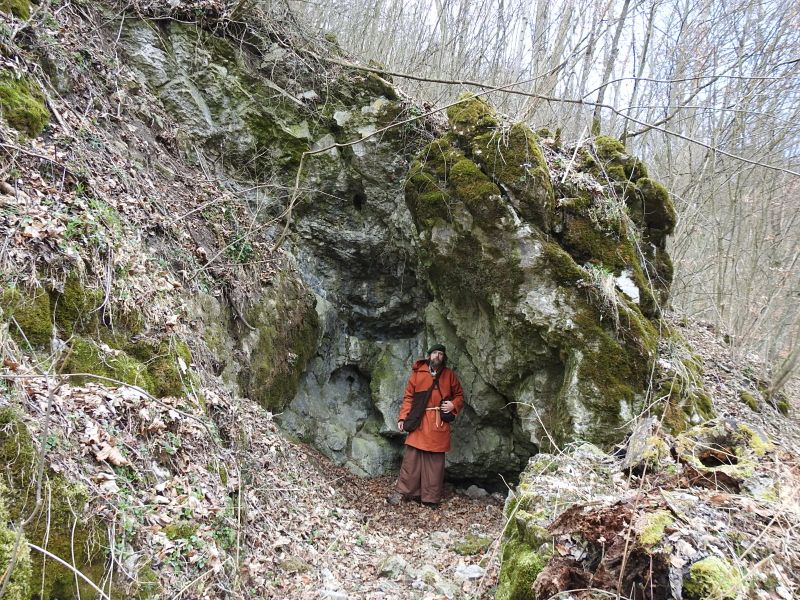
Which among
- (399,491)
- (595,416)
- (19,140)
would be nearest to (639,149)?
(595,416)

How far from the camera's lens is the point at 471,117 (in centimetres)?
624

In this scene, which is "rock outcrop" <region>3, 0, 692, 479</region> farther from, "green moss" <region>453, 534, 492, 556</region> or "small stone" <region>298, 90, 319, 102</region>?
"green moss" <region>453, 534, 492, 556</region>

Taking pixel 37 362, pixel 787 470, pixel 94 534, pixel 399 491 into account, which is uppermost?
pixel 787 470

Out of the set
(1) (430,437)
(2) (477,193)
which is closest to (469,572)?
(1) (430,437)

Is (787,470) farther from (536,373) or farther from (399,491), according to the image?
(399,491)

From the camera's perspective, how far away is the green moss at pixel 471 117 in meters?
6.18

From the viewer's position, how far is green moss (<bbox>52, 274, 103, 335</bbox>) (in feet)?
9.95

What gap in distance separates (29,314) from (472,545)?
448cm

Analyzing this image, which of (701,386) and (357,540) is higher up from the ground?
(701,386)

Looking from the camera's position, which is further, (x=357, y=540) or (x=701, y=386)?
(x=701, y=386)

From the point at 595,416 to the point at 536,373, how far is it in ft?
3.19

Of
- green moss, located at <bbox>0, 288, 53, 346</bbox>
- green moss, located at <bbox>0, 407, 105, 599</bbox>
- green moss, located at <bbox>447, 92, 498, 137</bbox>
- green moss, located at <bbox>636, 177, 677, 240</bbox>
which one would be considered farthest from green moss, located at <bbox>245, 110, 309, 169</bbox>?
green moss, located at <bbox>0, 407, 105, 599</bbox>

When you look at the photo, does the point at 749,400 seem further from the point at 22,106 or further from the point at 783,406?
the point at 22,106

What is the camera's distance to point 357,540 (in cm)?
470
